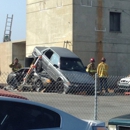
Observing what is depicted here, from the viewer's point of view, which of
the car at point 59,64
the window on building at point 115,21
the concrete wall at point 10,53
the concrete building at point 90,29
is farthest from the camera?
the concrete wall at point 10,53

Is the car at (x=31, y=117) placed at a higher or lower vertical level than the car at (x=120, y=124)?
higher

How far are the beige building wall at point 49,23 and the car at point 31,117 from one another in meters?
22.6

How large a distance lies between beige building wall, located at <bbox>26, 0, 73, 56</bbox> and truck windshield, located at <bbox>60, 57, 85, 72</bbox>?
243 inches

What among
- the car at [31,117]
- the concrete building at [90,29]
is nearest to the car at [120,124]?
the car at [31,117]

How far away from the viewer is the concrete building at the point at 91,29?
2867cm

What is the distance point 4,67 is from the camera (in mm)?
36188

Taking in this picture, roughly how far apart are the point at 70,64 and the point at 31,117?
16.4 meters

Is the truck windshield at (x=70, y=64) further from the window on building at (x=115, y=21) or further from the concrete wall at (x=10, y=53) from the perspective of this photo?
the concrete wall at (x=10, y=53)

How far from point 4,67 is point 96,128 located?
30.3 metres

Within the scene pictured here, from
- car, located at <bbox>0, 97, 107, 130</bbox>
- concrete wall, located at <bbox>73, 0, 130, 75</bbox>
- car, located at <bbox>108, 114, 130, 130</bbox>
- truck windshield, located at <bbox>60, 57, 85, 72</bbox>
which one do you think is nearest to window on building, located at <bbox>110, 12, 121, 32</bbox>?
concrete wall, located at <bbox>73, 0, 130, 75</bbox>

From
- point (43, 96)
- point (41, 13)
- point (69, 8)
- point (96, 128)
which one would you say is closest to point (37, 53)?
→ point (69, 8)

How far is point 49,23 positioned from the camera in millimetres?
30516

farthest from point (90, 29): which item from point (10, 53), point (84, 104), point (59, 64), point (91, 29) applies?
point (84, 104)

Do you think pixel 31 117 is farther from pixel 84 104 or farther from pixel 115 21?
pixel 115 21
